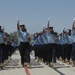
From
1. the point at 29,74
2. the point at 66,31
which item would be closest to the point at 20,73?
the point at 29,74

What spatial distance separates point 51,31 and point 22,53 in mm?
1867

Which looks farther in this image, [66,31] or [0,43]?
[66,31]

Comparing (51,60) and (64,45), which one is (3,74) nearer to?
(51,60)

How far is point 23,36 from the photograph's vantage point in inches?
787

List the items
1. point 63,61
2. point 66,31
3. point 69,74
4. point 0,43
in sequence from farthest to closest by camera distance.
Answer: point 63,61 < point 66,31 < point 0,43 < point 69,74

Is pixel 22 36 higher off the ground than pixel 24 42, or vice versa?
pixel 22 36

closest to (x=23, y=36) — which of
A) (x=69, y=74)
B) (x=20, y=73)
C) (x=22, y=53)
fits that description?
(x=22, y=53)

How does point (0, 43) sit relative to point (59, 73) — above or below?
above

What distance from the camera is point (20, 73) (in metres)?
16.9

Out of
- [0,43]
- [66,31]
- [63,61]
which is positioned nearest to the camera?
[0,43]

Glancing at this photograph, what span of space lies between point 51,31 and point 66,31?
11.9 ft

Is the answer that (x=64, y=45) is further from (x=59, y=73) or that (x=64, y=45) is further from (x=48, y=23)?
(x=59, y=73)

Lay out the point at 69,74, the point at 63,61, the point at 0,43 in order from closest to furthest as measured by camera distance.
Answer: the point at 69,74, the point at 0,43, the point at 63,61

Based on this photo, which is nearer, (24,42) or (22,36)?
(22,36)
